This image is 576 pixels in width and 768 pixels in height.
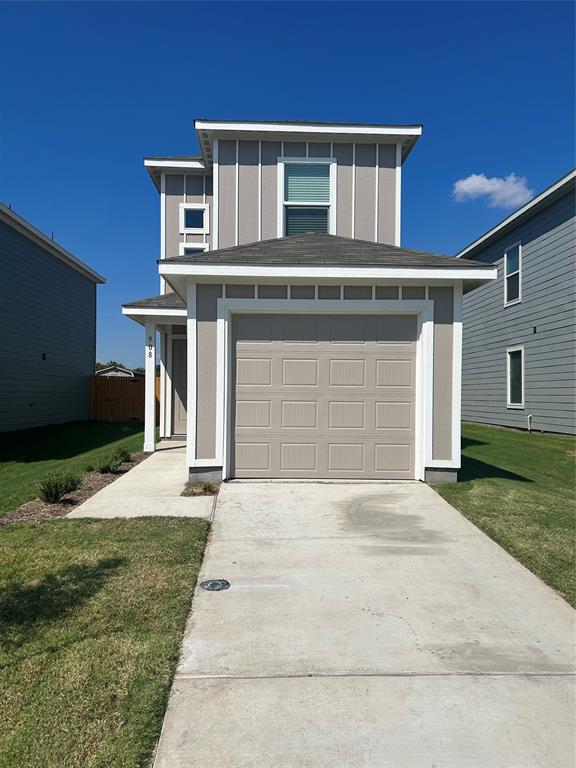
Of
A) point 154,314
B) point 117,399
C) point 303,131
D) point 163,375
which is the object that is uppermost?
point 303,131

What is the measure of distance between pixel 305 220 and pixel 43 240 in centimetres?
926

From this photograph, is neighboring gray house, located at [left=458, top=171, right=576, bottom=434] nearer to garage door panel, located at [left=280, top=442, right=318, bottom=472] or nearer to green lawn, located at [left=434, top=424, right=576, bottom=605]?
green lawn, located at [left=434, top=424, right=576, bottom=605]

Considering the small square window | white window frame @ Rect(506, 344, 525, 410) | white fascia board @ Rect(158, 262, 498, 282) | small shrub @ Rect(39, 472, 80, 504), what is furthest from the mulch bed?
white window frame @ Rect(506, 344, 525, 410)

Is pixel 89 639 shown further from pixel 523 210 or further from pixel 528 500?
pixel 523 210

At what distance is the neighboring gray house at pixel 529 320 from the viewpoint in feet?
40.0

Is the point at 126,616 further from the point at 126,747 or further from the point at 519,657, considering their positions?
the point at 519,657

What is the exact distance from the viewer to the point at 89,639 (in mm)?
2980

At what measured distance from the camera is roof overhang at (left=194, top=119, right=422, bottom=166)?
10930mm

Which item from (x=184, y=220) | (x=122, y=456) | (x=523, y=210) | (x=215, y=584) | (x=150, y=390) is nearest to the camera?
(x=215, y=584)

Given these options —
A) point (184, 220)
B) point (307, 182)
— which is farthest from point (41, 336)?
point (307, 182)

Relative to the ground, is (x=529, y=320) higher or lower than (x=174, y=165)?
lower

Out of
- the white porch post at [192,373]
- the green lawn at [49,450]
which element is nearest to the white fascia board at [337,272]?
the white porch post at [192,373]

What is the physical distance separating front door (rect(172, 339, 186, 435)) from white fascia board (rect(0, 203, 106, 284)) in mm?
5952

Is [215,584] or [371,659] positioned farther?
[215,584]
